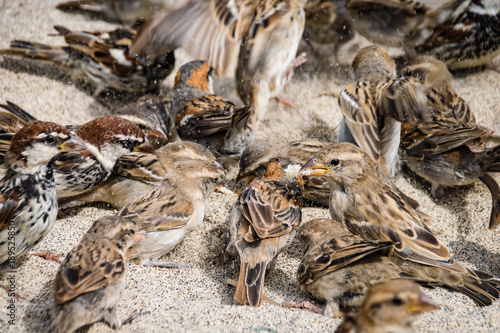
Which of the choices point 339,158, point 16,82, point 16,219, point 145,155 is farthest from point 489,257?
point 16,82

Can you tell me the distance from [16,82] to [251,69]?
3046 millimetres

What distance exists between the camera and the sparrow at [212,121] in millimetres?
5615

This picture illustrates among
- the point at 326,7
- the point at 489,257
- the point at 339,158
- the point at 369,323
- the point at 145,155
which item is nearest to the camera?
the point at 369,323

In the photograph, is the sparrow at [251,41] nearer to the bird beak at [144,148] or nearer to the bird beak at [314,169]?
the bird beak at [144,148]

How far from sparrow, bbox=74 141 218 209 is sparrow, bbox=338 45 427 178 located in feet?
5.51

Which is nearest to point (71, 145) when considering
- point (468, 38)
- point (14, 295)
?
point (14, 295)

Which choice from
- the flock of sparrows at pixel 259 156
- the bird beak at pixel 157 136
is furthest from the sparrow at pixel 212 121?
the bird beak at pixel 157 136

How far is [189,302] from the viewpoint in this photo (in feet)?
12.0

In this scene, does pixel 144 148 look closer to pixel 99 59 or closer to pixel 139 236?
pixel 139 236

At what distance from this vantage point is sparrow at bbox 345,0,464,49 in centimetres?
707

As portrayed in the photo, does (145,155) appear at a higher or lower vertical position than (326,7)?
lower

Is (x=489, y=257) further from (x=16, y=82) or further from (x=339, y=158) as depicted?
(x=16, y=82)

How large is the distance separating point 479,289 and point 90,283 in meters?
2.94

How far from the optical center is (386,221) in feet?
13.4
